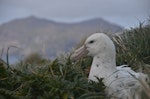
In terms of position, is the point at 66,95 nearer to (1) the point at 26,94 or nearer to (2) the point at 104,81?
(1) the point at 26,94

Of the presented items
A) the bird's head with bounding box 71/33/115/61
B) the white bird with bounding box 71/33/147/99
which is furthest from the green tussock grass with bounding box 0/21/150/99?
the bird's head with bounding box 71/33/115/61

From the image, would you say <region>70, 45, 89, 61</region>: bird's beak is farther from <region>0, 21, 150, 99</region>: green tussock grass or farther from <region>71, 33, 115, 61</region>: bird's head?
<region>0, 21, 150, 99</region>: green tussock grass

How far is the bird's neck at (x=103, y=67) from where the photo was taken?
4473 millimetres

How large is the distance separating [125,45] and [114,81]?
2.13m

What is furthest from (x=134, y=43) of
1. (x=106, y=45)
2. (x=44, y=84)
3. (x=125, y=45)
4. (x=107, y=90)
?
(x=44, y=84)

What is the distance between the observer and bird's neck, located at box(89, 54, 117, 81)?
14.7ft

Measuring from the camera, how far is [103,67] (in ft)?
→ 14.9

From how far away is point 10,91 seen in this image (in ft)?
12.6

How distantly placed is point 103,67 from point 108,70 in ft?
0.21

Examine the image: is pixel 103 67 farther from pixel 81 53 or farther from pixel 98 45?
pixel 81 53

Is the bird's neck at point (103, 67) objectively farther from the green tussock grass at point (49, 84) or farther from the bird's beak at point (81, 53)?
the bird's beak at point (81, 53)

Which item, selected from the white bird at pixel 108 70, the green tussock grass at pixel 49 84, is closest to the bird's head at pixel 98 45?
the white bird at pixel 108 70

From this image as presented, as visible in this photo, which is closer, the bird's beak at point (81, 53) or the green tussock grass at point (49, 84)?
the green tussock grass at point (49, 84)

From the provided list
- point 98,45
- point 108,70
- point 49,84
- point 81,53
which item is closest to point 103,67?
point 108,70
